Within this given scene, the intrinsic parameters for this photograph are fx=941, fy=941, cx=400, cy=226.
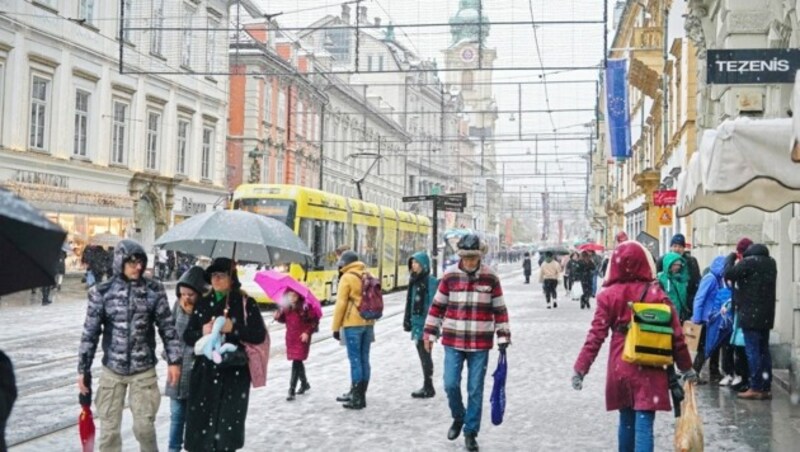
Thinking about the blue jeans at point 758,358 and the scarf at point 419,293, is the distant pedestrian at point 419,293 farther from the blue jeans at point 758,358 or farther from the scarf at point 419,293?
the blue jeans at point 758,358

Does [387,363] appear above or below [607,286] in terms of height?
below

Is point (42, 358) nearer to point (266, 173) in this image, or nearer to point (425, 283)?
point (425, 283)

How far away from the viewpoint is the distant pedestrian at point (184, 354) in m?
6.83

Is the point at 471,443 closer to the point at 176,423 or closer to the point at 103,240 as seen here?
the point at 176,423

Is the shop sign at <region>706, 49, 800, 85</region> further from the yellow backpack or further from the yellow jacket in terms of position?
the yellow jacket

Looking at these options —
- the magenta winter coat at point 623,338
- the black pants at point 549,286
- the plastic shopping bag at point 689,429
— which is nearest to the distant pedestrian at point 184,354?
the magenta winter coat at point 623,338

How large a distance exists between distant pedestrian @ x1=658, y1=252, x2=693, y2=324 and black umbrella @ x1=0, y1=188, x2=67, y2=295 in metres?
10.4

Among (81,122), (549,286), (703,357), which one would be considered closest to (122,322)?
(703,357)

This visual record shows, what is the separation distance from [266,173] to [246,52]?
6.32 meters

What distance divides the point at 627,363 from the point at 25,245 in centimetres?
438

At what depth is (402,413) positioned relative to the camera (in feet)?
30.9

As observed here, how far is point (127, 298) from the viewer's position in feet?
21.0

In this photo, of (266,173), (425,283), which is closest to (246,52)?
(266,173)

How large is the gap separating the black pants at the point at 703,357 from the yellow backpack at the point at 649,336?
5210 mm
